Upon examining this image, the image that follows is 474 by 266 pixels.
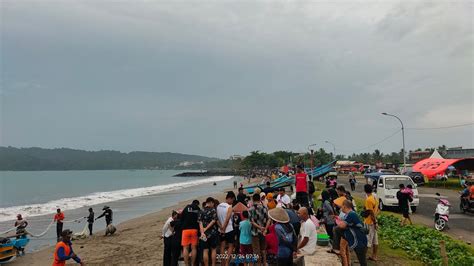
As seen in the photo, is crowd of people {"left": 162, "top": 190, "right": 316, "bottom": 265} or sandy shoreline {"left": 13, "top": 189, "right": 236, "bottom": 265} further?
sandy shoreline {"left": 13, "top": 189, "right": 236, "bottom": 265}

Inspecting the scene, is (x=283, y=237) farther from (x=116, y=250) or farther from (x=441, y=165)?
(x=441, y=165)

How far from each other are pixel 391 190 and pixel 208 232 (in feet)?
40.2

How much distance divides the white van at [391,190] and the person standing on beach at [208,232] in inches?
470

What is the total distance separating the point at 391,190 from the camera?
1620 cm

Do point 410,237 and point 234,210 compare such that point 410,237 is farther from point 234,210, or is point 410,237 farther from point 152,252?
point 152,252

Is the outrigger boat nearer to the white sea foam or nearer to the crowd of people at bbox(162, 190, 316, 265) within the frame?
the crowd of people at bbox(162, 190, 316, 265)

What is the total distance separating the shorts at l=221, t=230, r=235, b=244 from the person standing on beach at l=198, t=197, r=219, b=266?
0.16 meters

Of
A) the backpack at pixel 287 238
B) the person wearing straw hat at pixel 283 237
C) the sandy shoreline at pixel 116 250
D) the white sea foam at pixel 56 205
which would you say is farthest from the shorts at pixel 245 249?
the white sea foam at pixel 56 205

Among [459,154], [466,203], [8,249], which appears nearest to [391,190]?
[466,203]

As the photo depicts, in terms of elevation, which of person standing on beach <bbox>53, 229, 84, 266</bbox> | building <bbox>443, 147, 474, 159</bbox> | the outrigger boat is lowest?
the outrigger boat

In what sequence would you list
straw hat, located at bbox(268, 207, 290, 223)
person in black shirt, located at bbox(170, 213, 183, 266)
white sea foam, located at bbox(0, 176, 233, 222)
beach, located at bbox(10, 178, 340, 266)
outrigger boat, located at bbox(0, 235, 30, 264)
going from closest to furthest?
straw hat, located at bbox(268, 207, 290, 223) < person in black shirt, located at bbox(170, 213, 183, 266) < beach, located at bbox(10, 178, 340, 266) < outrigger boat, located at bbox(0, 235, 30, 264) < white sea foam, located at bbox(0, 176, 233, 222)

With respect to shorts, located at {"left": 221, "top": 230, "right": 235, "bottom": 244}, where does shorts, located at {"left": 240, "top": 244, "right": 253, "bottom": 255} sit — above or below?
below

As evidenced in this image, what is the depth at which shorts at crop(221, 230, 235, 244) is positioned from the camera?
7383mm

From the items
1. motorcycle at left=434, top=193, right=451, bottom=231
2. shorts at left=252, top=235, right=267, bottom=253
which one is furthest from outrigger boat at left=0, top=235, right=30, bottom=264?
motorcycle at left=434, top=193, right=451, bottom=231
